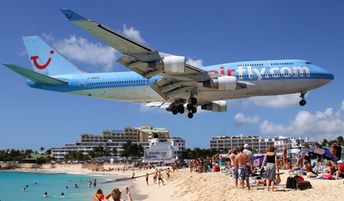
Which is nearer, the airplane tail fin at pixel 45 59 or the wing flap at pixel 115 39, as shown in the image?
the wing flap at pixel 115 39

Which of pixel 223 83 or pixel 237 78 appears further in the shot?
pixel 237 78

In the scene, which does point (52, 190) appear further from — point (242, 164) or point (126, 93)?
point (242, 164)

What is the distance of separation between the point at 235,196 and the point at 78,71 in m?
26.3

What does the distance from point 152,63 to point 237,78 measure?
8.73m

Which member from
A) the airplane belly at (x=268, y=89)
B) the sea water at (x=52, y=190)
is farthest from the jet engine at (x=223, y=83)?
the sea water at (x=52, y=190)

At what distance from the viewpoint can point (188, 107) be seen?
36.0 meters

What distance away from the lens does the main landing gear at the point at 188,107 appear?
35706 mm

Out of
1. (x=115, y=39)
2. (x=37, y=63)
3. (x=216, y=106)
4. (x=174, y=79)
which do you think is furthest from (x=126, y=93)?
(x=37, y=63)

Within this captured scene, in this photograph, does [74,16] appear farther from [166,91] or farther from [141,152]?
[141,152]

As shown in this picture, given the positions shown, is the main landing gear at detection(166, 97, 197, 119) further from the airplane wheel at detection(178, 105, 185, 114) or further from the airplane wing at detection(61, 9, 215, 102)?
the airplane wing at detection(61, 9, 215, 102)

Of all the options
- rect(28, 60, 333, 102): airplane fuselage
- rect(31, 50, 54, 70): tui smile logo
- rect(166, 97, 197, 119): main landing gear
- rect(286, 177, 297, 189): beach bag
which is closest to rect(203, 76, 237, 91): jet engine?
rect(28, 60, 333, 102): airplane fuselage

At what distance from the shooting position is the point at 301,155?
2716 centimetres

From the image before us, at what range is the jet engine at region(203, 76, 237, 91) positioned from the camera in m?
32.4

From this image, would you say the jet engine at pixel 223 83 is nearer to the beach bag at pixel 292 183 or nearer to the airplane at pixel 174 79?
the airplane at pixel 174 79
